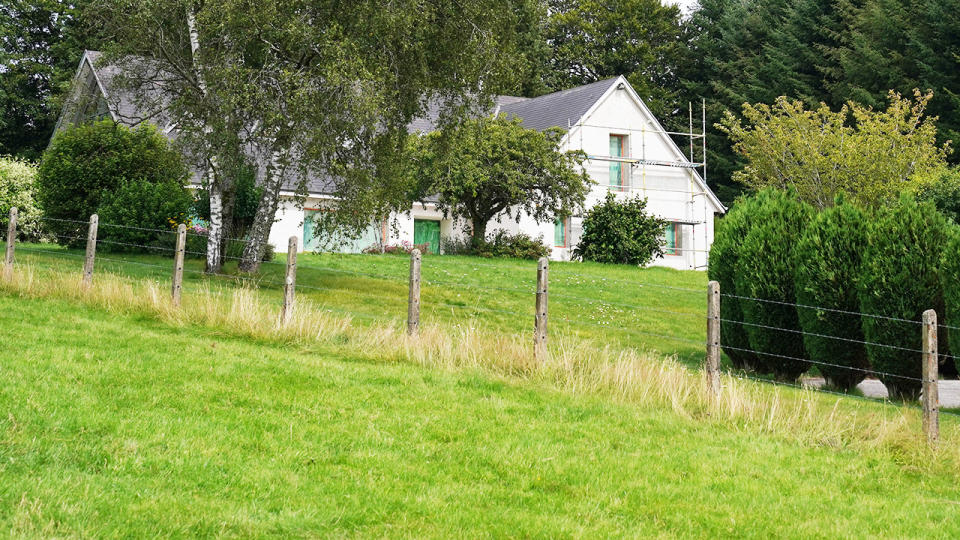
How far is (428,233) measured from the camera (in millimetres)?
36438

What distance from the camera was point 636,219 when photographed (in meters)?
35.2

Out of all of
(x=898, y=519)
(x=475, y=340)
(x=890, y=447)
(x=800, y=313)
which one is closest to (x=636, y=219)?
(x=800, y=313)

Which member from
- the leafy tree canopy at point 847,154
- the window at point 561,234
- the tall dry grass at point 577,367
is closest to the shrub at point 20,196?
the tall dry grass at point 577,367

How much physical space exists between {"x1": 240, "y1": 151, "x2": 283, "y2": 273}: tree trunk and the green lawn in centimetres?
46

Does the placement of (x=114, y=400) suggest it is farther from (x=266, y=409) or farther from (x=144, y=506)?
(x=144, y=506)

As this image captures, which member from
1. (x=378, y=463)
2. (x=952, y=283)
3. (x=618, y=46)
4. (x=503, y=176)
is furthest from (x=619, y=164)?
(x=378, y=463)

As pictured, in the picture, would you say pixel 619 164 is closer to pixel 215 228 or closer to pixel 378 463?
pixel 215 228

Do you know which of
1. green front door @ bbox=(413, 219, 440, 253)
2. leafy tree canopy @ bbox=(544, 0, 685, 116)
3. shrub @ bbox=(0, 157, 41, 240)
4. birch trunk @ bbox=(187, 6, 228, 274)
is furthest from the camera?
leafy tree canopy @ bbox=(544, 0, 685, 116)

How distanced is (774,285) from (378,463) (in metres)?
8.82

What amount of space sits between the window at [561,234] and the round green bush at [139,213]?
17.3 m

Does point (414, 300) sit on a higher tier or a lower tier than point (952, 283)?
lower

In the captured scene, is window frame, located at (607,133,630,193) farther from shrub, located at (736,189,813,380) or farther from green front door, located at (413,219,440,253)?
shrub, located at (736,189,813,380)

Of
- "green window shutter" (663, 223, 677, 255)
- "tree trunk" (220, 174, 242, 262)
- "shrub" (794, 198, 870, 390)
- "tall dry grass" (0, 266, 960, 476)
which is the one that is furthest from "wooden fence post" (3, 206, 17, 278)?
"green window shutter" (663, 223, 677, 255)

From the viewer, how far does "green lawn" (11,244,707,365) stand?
17391 mm
